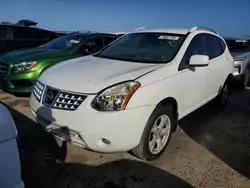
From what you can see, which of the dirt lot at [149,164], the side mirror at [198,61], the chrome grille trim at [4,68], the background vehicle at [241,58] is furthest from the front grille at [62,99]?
the background vehicle at [241,58]

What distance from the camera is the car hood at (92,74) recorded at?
111 inches

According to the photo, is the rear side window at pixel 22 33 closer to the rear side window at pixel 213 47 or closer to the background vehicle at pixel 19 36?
the background vehicle at pixel 19 36

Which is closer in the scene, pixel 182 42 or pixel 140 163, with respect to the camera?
pixel 140 163

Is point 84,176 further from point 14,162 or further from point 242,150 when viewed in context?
point 242,150

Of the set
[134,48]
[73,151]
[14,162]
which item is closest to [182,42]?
[134,48]

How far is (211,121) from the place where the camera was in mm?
4586

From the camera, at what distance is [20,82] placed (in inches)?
202

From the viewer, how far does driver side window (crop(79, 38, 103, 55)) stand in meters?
6.23

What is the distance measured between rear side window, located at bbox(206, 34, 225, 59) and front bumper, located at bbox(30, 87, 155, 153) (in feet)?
7.03

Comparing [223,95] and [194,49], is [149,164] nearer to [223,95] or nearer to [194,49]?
[194,49]

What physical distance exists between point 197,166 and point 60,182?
5.21 ft

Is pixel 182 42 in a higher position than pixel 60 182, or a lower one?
higher

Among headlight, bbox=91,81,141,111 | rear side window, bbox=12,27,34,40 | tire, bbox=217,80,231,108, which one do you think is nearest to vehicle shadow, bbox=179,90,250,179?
tire, bbox=217,80,231,108

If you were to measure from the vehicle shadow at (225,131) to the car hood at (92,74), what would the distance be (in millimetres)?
1424
